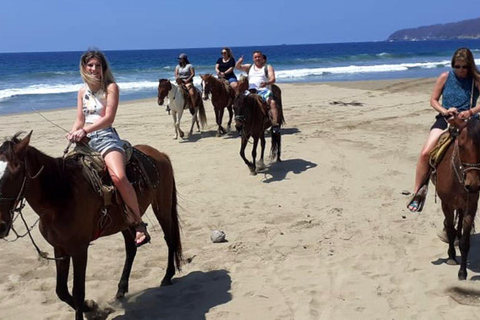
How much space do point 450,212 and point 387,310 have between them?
1453mm

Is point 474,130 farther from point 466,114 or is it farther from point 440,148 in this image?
point 440,148

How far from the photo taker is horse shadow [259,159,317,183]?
9.03 metres

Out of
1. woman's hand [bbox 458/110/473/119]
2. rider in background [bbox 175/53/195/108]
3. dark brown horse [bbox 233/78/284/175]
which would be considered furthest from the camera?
rider in background [bbox 175/53/195/108]

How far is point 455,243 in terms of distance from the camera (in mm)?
5910

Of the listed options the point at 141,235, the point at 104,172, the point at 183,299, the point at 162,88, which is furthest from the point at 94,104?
the point at 162,88

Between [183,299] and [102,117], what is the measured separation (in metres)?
1.87

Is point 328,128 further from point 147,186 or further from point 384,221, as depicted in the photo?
point 147,186

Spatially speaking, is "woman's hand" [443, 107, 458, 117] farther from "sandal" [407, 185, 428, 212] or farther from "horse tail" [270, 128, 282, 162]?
"horse tail" [270, 128, 282, 162]

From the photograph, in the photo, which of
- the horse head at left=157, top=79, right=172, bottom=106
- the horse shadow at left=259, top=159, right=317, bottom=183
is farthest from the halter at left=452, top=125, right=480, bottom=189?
the horse head at left=157, top=79, right=172, bottom=106

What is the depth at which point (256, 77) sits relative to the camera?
998 cm

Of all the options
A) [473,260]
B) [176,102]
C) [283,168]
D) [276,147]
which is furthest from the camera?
[176,102]

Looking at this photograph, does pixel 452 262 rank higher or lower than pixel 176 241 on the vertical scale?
lower

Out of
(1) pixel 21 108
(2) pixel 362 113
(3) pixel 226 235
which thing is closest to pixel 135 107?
(1) pixel 21 108

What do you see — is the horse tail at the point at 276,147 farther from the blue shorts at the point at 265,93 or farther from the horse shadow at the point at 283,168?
the blue shorts at the point at 265,93
